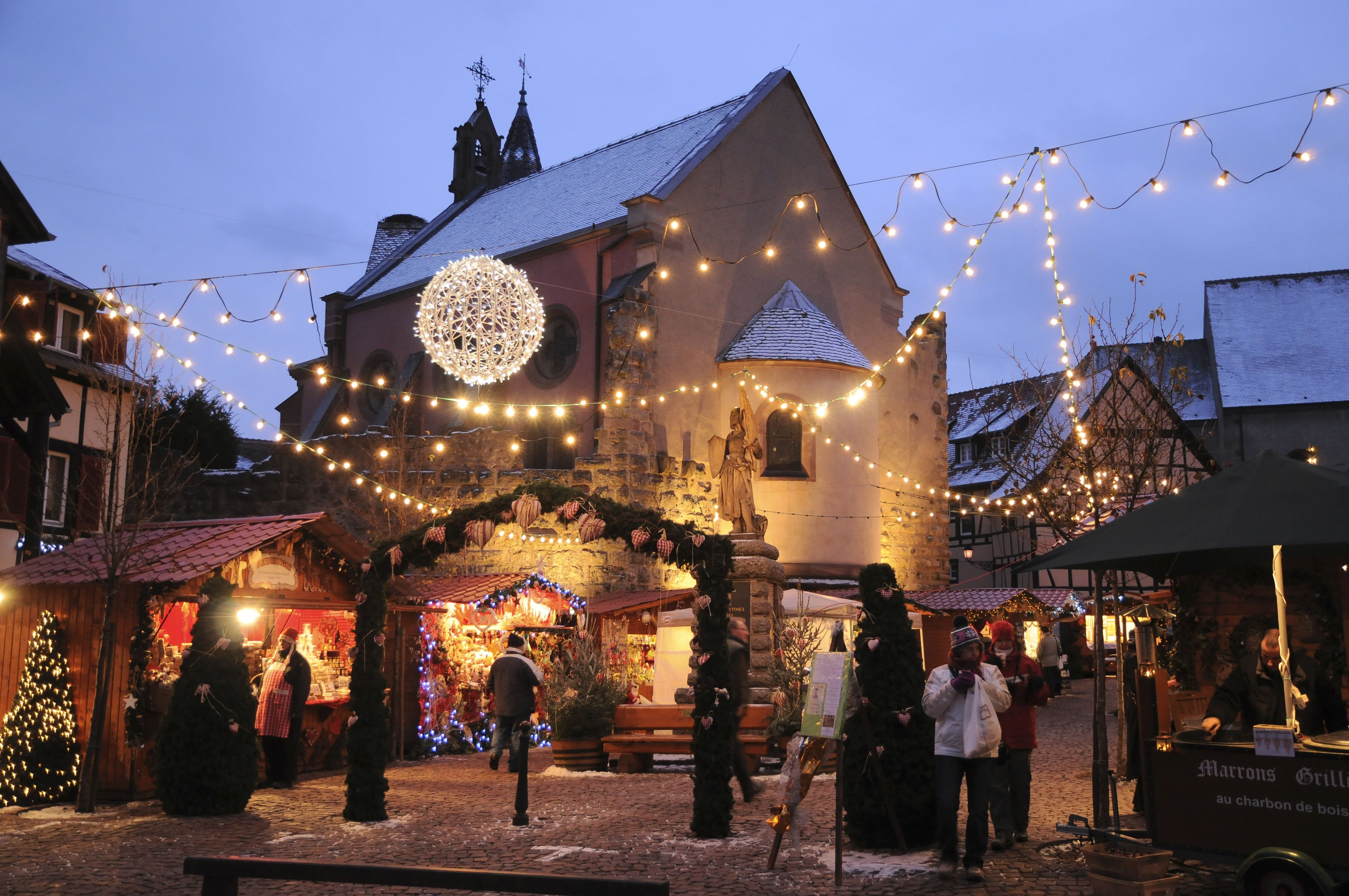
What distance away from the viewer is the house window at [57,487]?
17.4m

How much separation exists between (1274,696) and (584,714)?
754 centimetres

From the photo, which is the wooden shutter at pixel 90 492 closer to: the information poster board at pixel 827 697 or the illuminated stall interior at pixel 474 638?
the illuminated stall interior at pixel 474 638

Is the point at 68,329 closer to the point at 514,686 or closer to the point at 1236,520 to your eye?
the point at 514,686

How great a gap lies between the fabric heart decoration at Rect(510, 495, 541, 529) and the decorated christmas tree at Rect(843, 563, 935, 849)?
3.03 meters

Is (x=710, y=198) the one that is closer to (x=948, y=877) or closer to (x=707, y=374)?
(x=707, y=374)

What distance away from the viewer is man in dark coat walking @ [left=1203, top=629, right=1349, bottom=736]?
7.66 metres

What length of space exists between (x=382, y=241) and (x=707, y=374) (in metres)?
14.9

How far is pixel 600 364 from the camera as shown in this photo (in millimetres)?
22781

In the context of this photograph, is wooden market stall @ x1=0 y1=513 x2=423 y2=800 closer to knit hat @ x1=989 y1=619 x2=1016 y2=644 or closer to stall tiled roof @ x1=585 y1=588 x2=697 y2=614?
stall tiled roof @ x1=585 y1=588 x2=697 y2=614

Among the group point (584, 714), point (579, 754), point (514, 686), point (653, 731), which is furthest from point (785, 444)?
point (514, 686)

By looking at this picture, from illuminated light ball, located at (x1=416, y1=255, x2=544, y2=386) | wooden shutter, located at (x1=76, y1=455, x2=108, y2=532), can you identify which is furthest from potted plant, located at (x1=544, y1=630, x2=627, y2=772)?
wooden shutter, located at (x1=76, y1=455, x2=108, y2=532)

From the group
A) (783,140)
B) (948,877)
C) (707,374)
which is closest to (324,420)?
(707,374)

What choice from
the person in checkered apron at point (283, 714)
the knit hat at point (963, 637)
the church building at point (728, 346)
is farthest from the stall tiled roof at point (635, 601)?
the knit hat at point (963, 637)

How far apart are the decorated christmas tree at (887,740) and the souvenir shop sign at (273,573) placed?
688 cm
